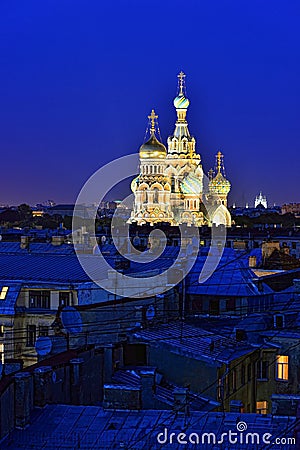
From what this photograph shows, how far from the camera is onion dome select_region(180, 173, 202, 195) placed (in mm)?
82750

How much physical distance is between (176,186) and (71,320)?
213 feet

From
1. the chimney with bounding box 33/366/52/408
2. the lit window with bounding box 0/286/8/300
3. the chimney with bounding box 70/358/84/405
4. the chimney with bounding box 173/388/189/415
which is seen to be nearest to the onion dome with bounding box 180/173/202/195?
the lit window with bounding box 0/286/8/300

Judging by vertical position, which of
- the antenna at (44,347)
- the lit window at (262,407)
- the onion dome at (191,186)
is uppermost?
the onion dome at (191,186)

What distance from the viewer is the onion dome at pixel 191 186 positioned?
271ft

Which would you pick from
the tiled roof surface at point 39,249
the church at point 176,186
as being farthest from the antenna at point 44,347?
the church at point 176,186

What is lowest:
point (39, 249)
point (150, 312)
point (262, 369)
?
point (262, 369)

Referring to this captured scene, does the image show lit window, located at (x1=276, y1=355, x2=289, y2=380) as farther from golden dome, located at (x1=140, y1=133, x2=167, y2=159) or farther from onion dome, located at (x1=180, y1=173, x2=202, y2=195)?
onion dome, located at (x1=180, y1=173, x2=202, y2=195)

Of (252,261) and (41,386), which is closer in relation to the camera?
(41,386)

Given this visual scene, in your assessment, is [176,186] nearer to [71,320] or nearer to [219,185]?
[219,185]

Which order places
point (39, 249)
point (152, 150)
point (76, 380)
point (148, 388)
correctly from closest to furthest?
point (148, 388), point (76, 380), point (39, 249), point (152, 150)

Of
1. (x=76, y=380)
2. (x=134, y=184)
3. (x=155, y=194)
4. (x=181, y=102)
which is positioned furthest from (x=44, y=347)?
(x=181, y=102)

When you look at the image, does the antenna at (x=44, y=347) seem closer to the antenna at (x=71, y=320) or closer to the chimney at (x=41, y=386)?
the antenna at (x=71, y=320)

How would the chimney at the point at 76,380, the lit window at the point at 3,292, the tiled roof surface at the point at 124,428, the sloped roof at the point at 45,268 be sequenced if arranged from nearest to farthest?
the tiled roof surface at the point at 124,428 → the chimney at the point at 76,380 → the lit window at the point at 3,292 → the sloped roof at the point at 45,268

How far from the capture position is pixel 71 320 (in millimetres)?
18750
